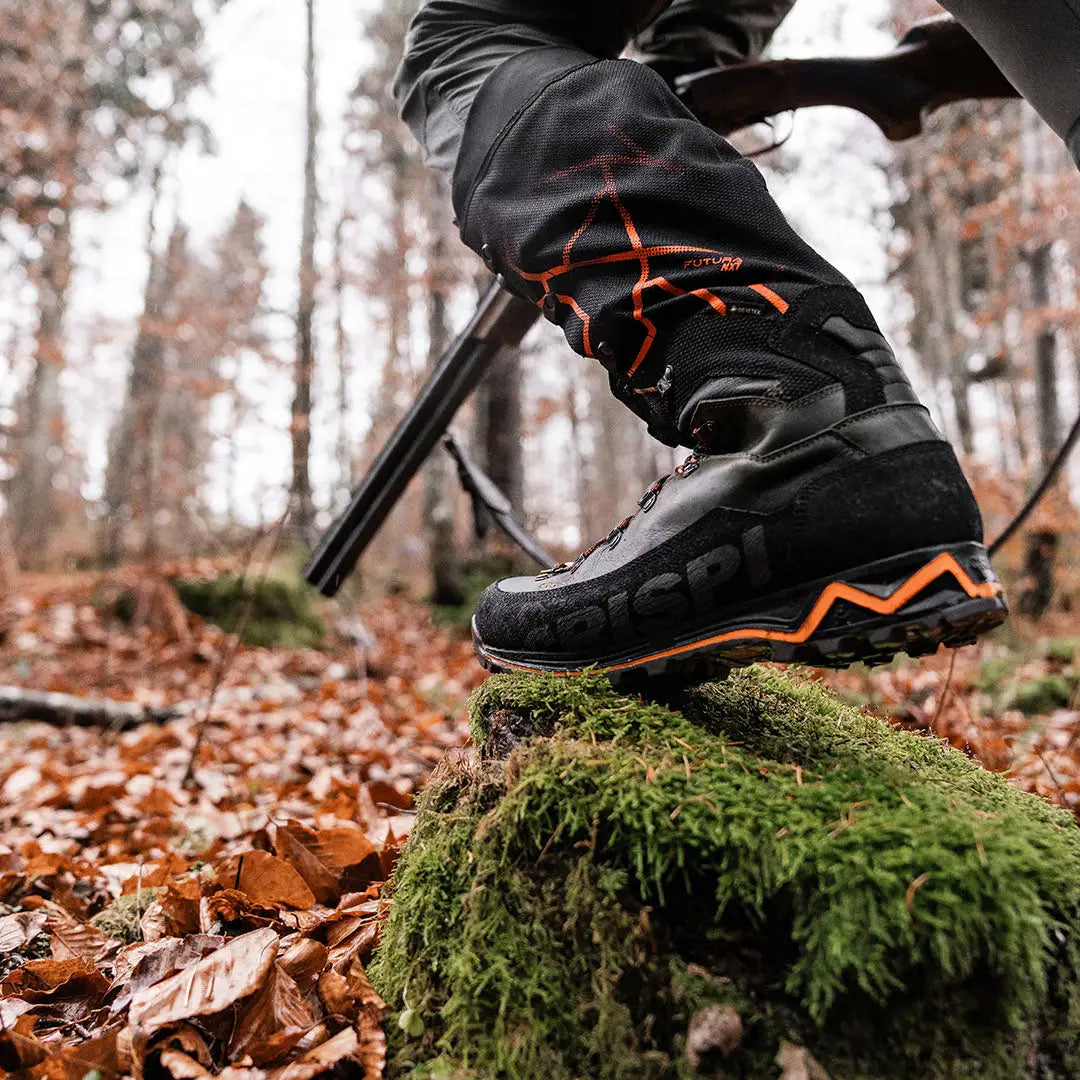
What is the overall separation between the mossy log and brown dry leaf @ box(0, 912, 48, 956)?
686mm

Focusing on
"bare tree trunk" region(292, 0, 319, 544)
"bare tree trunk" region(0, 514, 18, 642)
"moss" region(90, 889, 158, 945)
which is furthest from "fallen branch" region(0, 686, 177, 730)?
"bare tree trunk" region(292, 0, 319, 544)

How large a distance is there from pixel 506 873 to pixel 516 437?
662cm

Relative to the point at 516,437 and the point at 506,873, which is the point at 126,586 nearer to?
the point at 516,437

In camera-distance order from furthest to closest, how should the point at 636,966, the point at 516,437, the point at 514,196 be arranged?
the point at 516,437 → the point at 514,196 → the point at 636,966

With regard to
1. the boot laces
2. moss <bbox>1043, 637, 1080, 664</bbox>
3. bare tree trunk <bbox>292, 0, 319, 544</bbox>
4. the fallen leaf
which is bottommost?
the fallen leaf

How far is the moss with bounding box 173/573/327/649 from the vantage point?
20.4ft

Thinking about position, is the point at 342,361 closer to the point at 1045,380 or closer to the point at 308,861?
the point at 1045,380

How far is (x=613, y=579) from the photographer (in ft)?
3.78

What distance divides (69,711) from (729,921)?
12.3 ft

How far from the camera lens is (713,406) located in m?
1.06

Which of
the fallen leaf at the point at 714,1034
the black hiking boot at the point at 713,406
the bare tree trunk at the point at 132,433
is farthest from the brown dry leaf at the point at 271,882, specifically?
the bare tree trunk at the point at 132,433

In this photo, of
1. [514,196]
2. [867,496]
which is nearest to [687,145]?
[514,196]

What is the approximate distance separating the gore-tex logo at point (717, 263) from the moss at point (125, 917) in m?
1.44

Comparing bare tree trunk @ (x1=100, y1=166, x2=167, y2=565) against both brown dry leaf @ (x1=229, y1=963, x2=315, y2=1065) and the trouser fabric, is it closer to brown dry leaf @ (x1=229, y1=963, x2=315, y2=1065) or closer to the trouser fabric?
the trouser fabric
